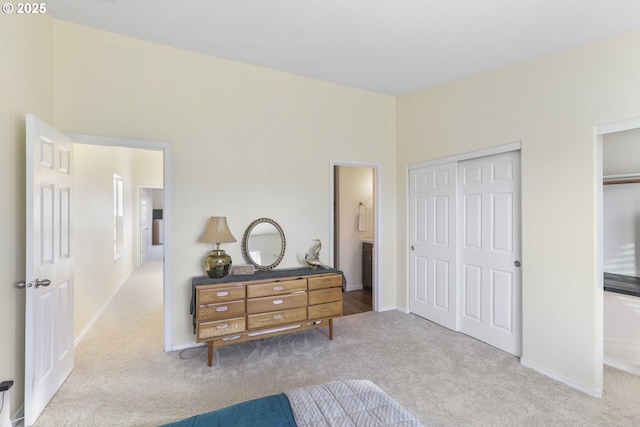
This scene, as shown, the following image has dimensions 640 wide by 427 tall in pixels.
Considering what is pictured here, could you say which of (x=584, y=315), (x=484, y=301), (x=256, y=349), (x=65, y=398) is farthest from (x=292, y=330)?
(x=584, y=315)

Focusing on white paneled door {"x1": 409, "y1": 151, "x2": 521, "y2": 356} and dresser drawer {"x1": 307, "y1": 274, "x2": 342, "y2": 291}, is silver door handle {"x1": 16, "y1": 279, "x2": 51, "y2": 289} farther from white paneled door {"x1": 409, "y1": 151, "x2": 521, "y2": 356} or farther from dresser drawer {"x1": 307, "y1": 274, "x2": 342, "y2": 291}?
white paneled door {"x1": 409, "y1": 151, "x2": 521, "y2": 356}

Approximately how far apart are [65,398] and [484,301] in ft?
12.3

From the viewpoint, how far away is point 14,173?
2.04 metres

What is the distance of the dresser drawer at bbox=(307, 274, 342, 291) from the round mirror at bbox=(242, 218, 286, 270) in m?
0.54

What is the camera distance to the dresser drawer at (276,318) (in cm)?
290

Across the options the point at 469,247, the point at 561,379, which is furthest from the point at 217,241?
the point at 561,379

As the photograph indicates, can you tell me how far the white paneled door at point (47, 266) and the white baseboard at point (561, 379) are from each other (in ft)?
12.4

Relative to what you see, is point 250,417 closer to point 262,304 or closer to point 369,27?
point 262,304

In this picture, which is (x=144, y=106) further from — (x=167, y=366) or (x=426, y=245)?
(x=426, y=245)

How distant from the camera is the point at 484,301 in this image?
327 cm

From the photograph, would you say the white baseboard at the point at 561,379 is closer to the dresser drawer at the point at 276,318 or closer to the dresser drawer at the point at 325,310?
the dresser drawer at the point at 325,310

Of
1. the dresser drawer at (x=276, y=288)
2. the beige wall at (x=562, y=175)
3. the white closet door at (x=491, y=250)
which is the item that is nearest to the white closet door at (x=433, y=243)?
the white closet door at (x=491, y=250)

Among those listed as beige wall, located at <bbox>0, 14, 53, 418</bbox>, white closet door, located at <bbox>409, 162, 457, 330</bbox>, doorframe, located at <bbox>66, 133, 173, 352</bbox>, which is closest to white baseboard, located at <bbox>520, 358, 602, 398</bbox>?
white closet door, located at <bbox>409, 162, 457, 330</bbox>

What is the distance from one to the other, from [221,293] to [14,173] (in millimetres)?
1675
